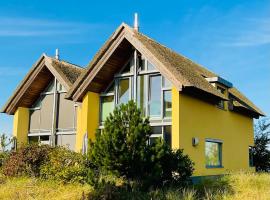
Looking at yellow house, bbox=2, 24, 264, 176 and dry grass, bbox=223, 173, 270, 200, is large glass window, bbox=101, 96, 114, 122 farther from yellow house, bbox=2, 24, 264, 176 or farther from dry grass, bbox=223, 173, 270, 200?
dry grass, bbox=223, 173, 270, 200

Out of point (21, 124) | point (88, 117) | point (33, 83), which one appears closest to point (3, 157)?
point (21, 124)

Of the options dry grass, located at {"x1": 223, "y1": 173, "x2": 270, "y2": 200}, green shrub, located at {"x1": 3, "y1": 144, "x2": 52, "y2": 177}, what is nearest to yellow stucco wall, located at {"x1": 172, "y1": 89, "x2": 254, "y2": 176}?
dry grass, located at {"x1": 223, "y1": 173, "x2": 270, "y2": 200}

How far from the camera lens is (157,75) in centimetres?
2031

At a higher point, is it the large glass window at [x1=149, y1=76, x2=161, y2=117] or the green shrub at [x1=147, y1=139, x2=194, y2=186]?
the large glass window at [x1=149, y1=76, x2=161, y2=117]

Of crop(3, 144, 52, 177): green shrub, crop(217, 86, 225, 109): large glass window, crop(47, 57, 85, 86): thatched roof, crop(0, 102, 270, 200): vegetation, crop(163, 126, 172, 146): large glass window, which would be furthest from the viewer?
crop(47, 57, 85, 86): thatched roof

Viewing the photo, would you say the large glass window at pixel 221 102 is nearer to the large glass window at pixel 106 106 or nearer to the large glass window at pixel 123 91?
the large glass window at pixel 123 91

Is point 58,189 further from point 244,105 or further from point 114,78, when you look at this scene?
point 244,105

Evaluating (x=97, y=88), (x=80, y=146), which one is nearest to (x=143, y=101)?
(x=97, y=88)

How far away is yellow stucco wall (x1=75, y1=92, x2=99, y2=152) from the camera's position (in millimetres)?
A: 21422

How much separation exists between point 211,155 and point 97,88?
277 inches

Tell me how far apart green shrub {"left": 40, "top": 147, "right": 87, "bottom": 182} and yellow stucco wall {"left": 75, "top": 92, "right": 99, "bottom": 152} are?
3382 millimetres

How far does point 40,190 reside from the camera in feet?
50.2

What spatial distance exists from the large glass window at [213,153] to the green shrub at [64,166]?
7.10 m

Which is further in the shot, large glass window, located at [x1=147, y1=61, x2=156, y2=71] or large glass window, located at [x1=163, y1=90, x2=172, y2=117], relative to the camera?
large glass window, located at [x1=147, y1=61, x2=156, y2=71]
